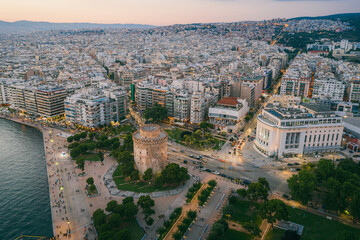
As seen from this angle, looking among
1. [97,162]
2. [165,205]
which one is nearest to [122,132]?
[97,162]

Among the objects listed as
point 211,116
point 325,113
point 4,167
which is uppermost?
point 325,113

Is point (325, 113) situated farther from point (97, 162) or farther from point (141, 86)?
point (141, 86)

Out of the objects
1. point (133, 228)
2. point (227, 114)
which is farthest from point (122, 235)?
point (227, 114)

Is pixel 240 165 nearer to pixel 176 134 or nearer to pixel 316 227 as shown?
pixel 316 227

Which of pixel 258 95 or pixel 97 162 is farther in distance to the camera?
pixel 258 95

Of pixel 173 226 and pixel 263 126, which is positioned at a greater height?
pixel 263 126

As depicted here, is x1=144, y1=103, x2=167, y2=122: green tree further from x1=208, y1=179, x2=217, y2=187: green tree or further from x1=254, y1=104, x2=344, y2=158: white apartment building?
x1=208, y1=179, x2=217, y2=187: green tree

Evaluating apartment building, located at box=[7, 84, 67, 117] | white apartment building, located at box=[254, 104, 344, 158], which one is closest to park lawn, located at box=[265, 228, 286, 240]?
white apartment building, located at box=[254, 104, 344, 158]
